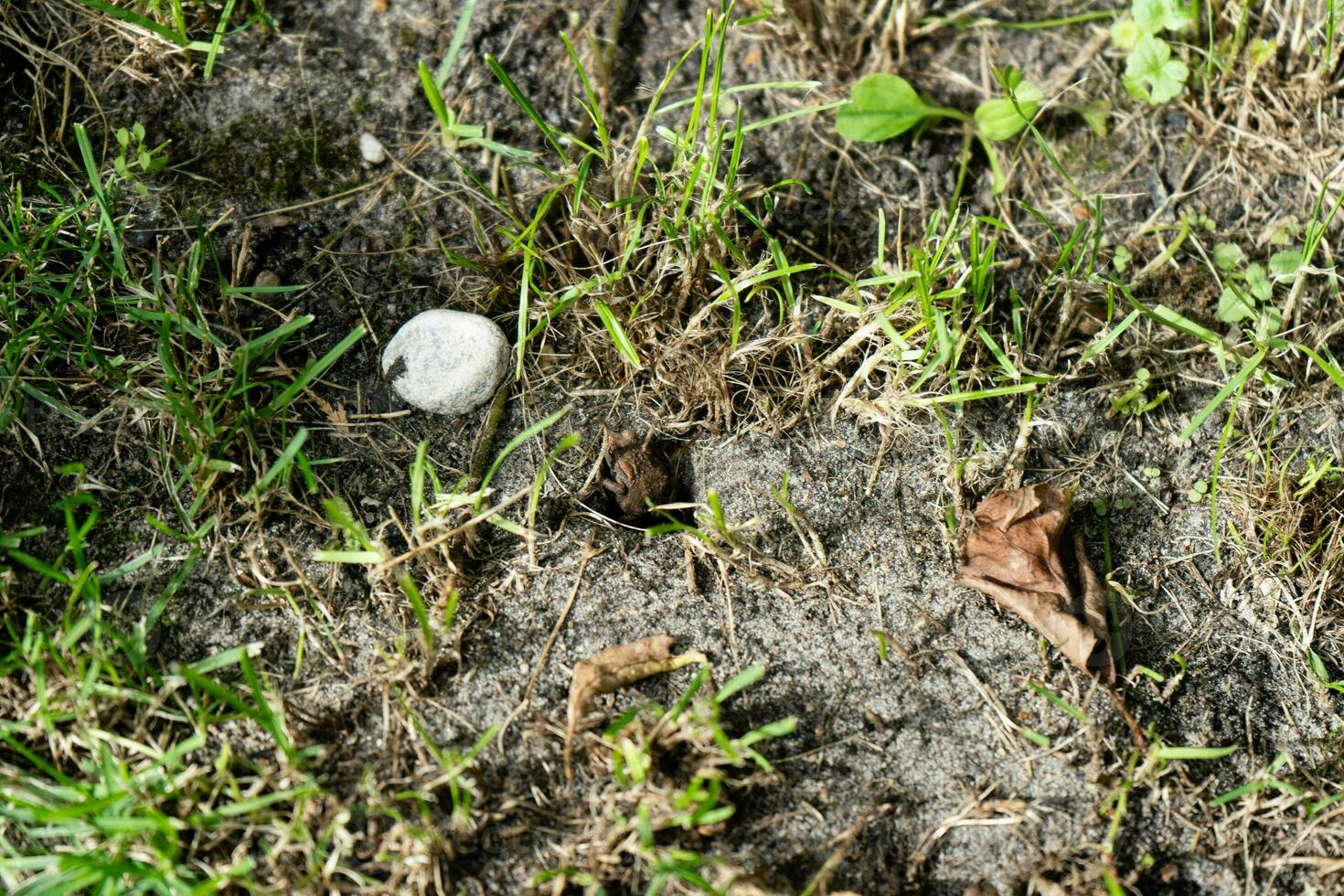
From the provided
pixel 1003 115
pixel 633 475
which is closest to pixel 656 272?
pixel 633 475

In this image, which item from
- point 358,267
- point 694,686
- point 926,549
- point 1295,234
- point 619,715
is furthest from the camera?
point 1295,234

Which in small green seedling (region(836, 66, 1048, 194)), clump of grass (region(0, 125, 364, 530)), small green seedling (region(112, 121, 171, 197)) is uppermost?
small green seedling (region(836, 66, 1048, 194))

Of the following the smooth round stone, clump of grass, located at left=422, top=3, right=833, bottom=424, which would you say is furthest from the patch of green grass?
the smooth round stone

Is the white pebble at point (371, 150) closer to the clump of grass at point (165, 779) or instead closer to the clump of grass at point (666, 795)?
the clump of grass at point (165, 779)

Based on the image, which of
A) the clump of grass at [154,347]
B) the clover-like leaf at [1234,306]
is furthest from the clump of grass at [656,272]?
the clover-like leaf at [1234,306]

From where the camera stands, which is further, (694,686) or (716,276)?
A: (716,276)

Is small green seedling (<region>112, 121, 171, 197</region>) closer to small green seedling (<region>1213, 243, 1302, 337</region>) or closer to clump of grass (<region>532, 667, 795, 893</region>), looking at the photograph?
clump of grass (<region>532, 667, 795, 893</region>)

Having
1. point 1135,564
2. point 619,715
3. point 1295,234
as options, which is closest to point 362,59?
point 619,715

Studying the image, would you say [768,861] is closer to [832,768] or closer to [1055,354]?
[832,768]
